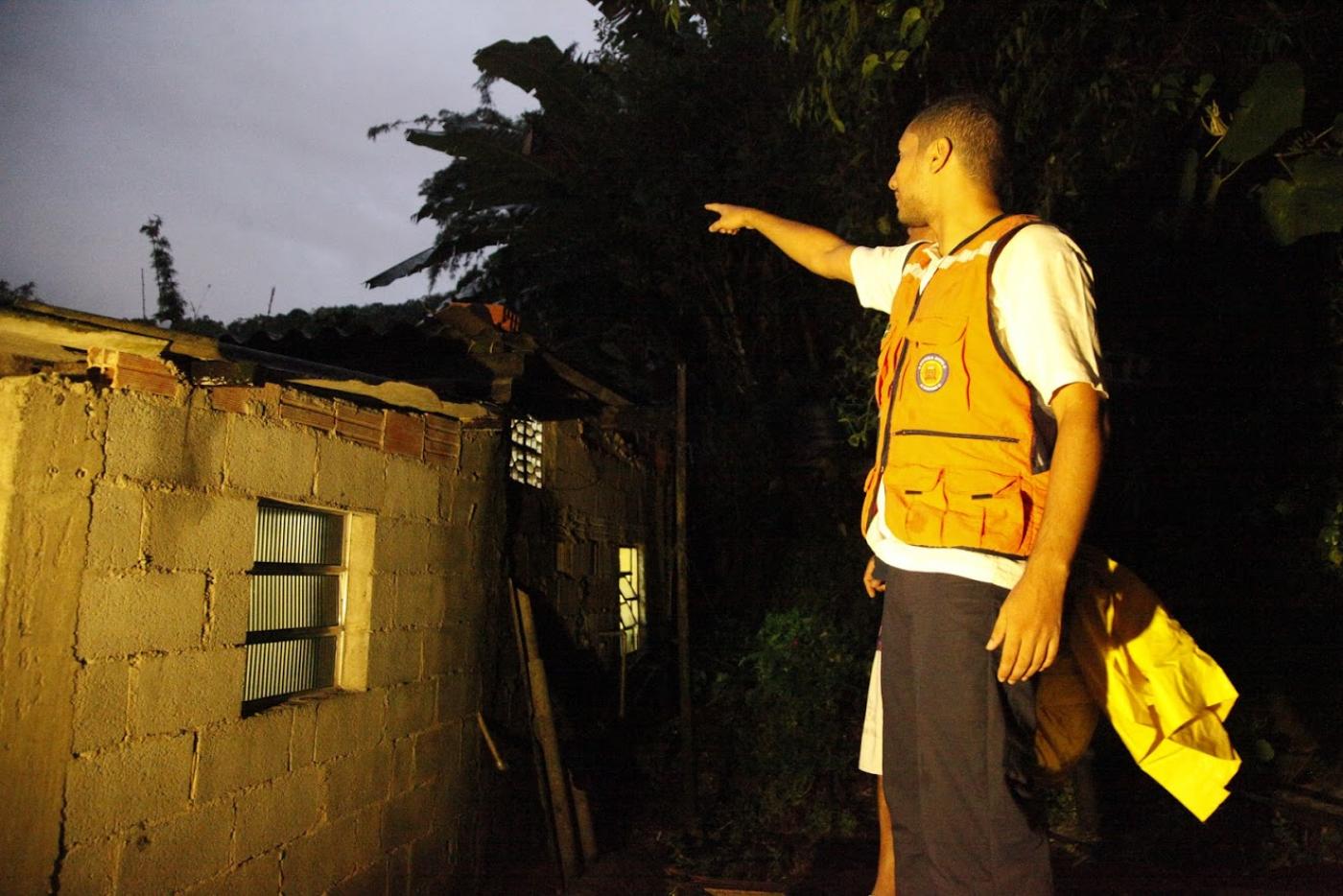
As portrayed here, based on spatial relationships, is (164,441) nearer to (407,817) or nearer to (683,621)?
(407,817)

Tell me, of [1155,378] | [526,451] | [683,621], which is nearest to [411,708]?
[683,621]

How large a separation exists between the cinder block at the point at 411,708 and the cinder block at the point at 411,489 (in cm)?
92

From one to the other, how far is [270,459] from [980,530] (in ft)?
10.7

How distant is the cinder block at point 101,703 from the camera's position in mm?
3221

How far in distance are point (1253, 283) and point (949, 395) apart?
15.7 feet

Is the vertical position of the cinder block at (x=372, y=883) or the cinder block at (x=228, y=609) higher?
the cinder block at (x=228, y=609)

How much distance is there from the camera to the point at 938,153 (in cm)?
223

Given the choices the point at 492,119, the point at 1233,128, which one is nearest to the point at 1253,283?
the point at 1233,128

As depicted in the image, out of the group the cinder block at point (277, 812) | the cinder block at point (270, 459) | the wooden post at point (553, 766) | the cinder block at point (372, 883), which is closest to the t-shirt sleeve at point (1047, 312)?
the cinder block at point (270, 459)

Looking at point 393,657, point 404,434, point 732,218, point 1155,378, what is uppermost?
point 1155,378

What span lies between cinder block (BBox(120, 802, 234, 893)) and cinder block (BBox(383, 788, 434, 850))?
3.92 ft

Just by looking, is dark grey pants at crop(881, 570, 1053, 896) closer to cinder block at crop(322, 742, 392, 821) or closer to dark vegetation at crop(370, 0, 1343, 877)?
dark vegetation at crop(370, 0, 1343, 877)

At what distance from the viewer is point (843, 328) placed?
9891mm

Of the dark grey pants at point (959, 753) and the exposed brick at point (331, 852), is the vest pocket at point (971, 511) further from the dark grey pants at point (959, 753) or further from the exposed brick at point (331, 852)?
the exposed brick at point (331, 852)
